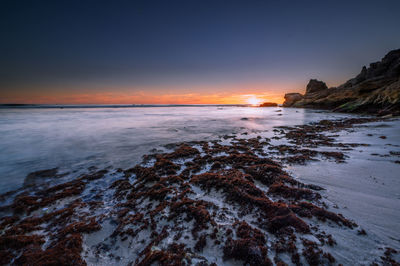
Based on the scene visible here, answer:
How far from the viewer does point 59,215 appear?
12.1ft

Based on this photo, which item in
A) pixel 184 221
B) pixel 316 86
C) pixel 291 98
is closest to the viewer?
pixel 184 221

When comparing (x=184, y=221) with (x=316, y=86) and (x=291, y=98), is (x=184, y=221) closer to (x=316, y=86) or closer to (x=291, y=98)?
(x=291, y=98)

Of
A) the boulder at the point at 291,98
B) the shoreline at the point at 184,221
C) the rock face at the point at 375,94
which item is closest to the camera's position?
the shoreline at the point at 184,221

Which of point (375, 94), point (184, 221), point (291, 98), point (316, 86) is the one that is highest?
point (316, 86)

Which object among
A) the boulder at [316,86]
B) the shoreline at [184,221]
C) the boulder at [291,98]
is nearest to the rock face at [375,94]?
the boulder at [291,98]

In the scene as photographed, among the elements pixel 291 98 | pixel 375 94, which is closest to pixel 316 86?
pixel 291 98

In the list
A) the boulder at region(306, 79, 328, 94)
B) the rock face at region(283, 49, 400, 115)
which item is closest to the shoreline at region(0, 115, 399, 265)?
the rock face at region(283, 49, 400, 115)

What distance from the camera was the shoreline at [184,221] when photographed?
95.5 inches

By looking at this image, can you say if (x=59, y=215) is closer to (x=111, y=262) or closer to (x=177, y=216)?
(x=111, y=262)

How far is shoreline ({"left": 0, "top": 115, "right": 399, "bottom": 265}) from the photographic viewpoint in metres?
2.43

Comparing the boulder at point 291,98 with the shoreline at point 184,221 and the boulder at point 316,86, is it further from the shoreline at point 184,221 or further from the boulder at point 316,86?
the shoreline at point 184,221

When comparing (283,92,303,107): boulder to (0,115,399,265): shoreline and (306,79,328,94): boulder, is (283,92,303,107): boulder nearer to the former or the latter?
(306,79,328,94): boulder

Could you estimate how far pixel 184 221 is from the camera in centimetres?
319

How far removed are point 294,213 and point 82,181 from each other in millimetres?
6675
